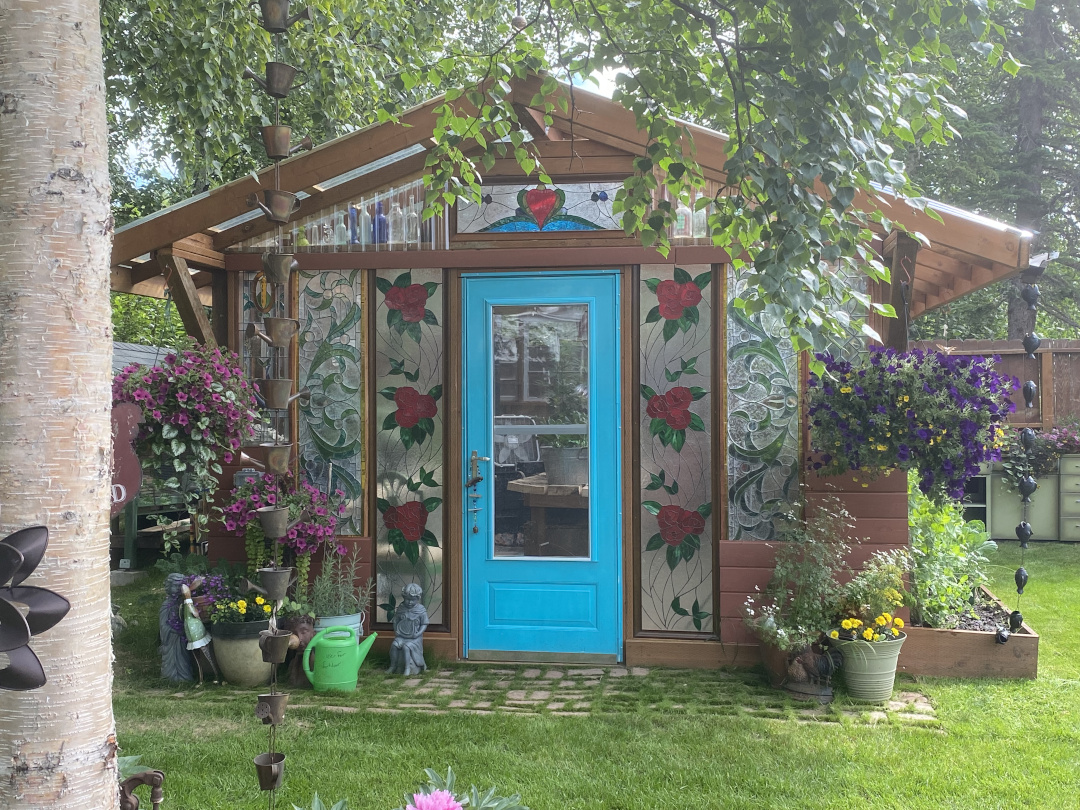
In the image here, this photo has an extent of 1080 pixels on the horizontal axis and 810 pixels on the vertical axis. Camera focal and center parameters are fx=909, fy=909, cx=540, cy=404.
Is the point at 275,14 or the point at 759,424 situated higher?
the point at 275,14

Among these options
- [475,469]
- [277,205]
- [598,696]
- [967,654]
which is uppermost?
[277,205]

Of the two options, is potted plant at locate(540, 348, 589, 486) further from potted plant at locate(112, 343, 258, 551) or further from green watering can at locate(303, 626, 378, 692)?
potted plant at locate(112, 343, 258, 551)

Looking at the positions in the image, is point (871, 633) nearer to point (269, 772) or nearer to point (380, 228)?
point (269, 772)

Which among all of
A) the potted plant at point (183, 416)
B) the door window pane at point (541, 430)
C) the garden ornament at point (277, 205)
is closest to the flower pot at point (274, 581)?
the garden ornament at point (277, 205)

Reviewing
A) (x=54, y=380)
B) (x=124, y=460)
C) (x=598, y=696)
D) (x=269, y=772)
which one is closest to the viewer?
(x=54, y=380)

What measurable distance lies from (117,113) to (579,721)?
757 cm

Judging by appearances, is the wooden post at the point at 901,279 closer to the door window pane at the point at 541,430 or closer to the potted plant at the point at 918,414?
the potted plant at the point at 918,414

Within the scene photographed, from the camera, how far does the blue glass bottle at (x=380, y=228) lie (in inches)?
218

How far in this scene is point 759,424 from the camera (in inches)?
206

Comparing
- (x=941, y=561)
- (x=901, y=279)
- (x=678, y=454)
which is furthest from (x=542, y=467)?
(x=941, y=561)

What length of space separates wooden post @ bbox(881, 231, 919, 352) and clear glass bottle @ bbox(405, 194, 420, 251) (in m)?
2.72

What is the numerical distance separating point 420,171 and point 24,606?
4793 millimetres

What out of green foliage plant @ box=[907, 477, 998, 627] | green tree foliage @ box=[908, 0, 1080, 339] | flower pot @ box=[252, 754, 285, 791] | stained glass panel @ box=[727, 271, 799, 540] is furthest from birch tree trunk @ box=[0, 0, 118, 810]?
green tree foliage @ box=[908, 0, 1080, 339]

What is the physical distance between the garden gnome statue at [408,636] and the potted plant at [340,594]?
227 mm
